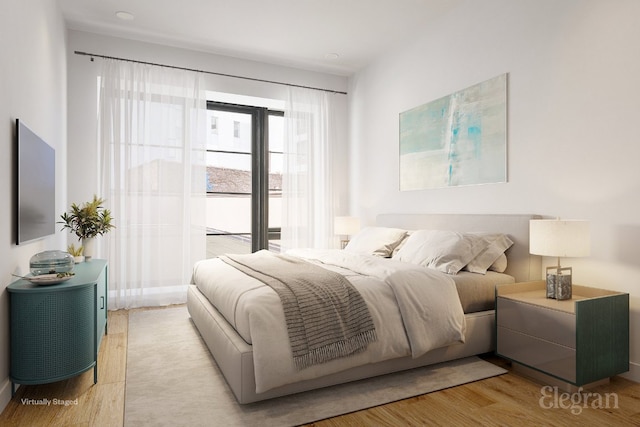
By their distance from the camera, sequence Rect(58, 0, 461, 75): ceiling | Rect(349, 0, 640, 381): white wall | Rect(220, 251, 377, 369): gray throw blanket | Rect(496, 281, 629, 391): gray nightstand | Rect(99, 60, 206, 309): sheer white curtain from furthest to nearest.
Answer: Rect(99, 60, 206, 309): sheer white curtain → Rect(58, 0, 461, 75): ceiling → Rect(349, 0, 640, 381): white wall → Rect(496, 281, 629, 391): gray nightstand → Rect(220, 251, 377, 369): gray throw blanket

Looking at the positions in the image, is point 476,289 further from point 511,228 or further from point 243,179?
point 243,179

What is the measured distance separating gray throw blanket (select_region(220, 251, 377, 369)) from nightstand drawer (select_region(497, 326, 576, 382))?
953mm

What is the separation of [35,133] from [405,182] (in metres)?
3.34

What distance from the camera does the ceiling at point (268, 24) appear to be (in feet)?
12.2

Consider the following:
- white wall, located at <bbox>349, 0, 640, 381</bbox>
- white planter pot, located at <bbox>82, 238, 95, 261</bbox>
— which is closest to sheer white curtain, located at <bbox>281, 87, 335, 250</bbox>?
white wall, located at <bbox>349, 0, 640, 381</bbox>

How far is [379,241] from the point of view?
3.96 metres

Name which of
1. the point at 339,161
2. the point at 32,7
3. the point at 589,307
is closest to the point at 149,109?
the point at 32,7

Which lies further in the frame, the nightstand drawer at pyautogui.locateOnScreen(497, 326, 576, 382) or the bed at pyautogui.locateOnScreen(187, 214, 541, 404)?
the nightstand drawer at pyautogui.locateOnScreen(497, 326, 576, 382)

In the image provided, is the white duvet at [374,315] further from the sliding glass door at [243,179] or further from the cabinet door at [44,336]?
the sliding glass door at [243,179]

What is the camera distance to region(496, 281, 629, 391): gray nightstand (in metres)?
2.21

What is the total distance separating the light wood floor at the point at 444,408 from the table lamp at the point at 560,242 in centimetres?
60

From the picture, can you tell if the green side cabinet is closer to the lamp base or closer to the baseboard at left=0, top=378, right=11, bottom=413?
the baseboard at left=0, top=378, right=11, bottom=413

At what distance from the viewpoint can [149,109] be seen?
4410mm

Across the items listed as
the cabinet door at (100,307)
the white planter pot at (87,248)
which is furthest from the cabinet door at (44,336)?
the white planter pot at (87,248)
